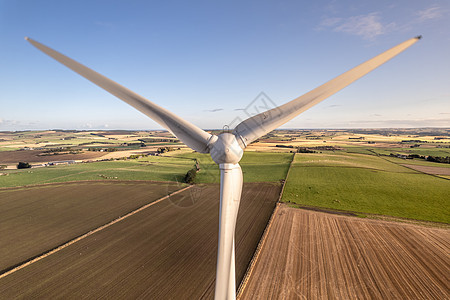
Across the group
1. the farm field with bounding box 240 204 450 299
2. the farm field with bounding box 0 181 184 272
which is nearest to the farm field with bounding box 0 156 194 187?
the farm field with bounding box 0 181 184 272

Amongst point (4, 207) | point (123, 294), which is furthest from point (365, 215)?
point (4, 207)

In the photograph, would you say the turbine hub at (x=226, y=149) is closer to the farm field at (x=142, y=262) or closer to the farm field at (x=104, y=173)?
the farm field at (x=142, y=262)

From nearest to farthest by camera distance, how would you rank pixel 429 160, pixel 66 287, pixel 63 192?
pixel 66 287
pixel 63 192
pixel 429 160

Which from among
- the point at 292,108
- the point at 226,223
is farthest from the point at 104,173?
the point at 292,108

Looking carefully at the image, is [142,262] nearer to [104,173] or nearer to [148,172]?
[148,172]

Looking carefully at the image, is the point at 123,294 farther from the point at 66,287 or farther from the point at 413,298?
the point at 413,298

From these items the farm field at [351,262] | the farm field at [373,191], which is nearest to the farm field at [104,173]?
the farm field at [373,191]
